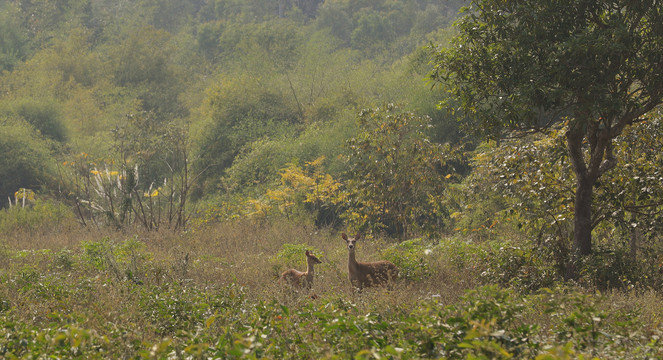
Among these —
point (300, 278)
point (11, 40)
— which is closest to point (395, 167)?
point (300, 278)

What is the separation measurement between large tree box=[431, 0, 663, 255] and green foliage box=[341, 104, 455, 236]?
4.88 meters

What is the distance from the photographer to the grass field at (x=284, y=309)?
4.16m

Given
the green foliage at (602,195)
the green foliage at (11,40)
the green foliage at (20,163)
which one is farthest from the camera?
the green foliage at (11,40)

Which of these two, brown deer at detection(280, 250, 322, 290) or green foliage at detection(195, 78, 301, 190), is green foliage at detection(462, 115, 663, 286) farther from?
green foliage at detection(195, 78, 301, 190)

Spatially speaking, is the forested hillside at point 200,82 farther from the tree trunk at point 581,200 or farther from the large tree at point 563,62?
the tree trunk at point 581,200

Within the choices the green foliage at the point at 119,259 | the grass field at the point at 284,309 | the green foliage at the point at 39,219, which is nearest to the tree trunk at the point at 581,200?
the grass field at the point at 284,309

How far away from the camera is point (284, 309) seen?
14.7 feet

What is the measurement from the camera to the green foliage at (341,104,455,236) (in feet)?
44.8

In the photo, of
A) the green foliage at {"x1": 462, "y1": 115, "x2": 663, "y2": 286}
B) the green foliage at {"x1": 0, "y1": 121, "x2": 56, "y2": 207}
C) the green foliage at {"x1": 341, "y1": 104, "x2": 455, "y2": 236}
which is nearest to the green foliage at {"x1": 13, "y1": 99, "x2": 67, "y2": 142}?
the green foliage at {"x1": 0, "y1": 121, "x2": 56, "y2": 207}

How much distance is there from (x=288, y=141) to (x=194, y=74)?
23.9m

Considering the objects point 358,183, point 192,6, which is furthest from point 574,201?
point 192,6

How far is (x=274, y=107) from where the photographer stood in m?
29.2

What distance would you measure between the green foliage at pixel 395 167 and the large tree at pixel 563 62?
488 cm

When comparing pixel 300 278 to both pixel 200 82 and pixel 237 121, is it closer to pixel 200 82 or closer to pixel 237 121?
pixel 237 121
